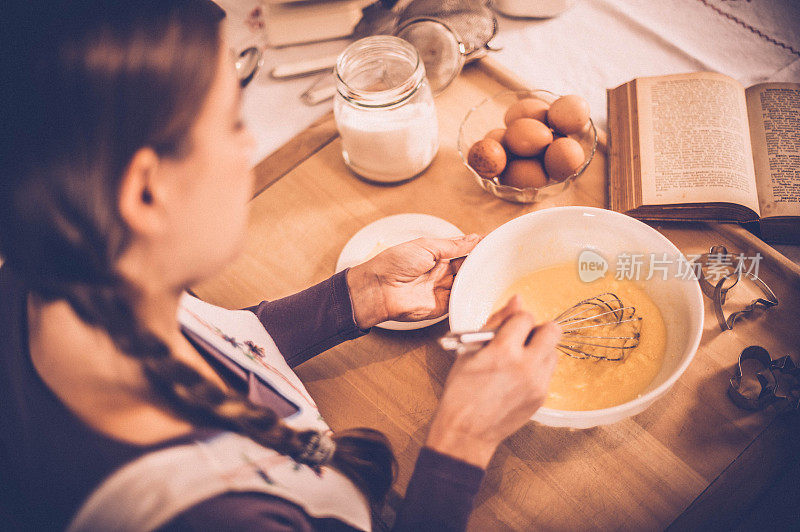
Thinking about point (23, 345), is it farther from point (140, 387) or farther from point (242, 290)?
point (242, 290)

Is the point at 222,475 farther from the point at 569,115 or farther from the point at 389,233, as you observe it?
the point at 569,115

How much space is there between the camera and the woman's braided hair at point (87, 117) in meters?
0.30

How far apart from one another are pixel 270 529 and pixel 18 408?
0.69 ft

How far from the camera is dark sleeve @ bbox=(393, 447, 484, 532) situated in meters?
0.47

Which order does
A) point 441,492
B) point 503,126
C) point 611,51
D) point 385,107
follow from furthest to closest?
point 611,51, point 503,126, point 385,107, point 441,492

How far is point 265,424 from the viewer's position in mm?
435

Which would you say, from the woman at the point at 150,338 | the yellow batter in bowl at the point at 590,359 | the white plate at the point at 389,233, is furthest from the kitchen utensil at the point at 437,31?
the woman at the point at 150,338

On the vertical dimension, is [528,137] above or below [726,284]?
above

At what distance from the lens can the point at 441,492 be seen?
1.53 ft

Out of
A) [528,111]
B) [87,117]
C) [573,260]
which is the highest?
[87,117]

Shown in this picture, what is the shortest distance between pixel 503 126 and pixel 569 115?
13cm

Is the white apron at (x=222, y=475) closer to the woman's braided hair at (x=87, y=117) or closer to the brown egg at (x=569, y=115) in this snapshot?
the woman's braided hair at (x=87, y=117)

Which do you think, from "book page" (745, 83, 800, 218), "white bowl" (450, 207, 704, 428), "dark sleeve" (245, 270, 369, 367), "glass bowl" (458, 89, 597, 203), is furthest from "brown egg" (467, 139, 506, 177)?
"book page" (745, 83, 800, 218)

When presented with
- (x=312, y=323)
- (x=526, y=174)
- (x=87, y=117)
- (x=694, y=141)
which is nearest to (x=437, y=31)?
(x=526, y=174)
